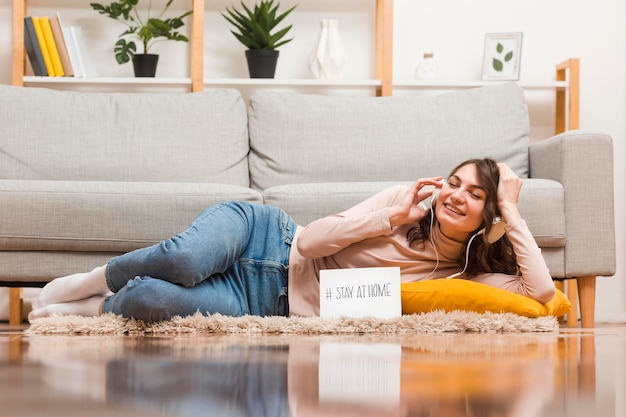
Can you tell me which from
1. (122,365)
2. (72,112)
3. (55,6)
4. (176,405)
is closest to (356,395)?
(176,405)

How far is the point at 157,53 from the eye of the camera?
11.9 feet

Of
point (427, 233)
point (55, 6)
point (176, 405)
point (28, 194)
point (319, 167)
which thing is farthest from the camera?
point (55, 6)

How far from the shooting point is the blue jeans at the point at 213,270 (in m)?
1.68

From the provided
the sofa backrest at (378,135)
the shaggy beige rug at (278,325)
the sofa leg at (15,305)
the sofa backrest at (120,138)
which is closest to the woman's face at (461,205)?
the shaggy beige rug at (278,325)

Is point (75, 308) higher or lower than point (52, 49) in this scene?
lower

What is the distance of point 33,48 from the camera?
11.0ft

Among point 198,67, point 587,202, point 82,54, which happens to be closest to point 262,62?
point 198,67

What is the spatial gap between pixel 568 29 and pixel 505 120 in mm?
937

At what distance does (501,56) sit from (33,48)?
2.03 meters

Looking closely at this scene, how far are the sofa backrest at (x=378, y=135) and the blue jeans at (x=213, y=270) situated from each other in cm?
91

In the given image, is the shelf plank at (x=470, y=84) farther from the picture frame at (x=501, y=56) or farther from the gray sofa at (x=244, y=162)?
the gray sofa at (x=244, y=162)

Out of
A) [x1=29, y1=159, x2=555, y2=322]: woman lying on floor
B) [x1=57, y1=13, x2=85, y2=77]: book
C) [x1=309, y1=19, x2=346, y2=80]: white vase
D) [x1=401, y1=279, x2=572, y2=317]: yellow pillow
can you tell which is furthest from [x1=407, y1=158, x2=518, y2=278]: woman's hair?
[x1=57, y1=13, x2=85, y2=77]: book

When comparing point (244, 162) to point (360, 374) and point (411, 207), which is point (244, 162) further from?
point (360, 374)

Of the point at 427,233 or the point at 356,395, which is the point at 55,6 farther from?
the point at 356,395
